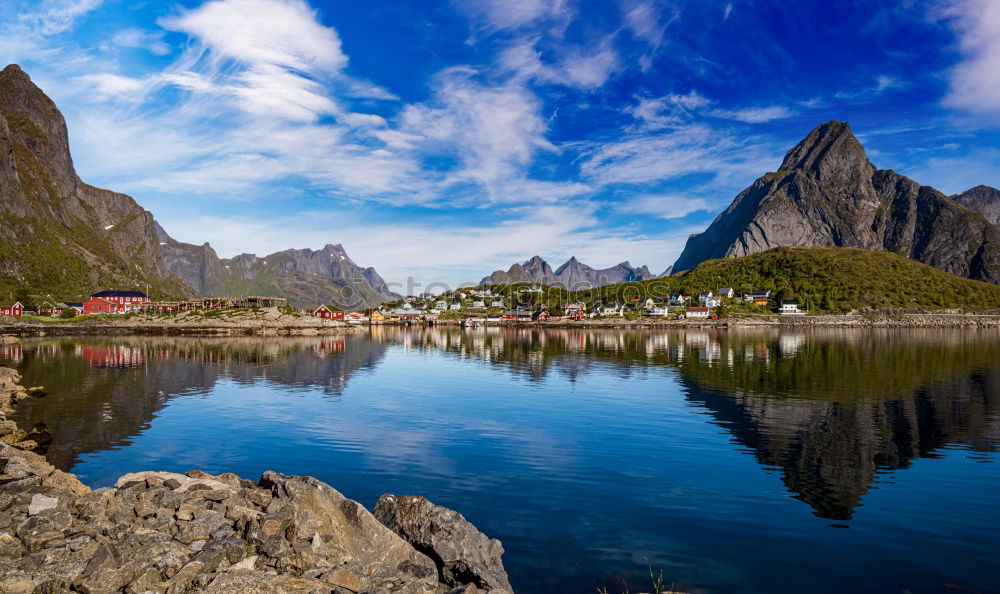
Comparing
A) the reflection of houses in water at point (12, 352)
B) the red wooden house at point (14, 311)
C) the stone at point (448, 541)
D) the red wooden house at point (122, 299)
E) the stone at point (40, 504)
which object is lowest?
the reflection of houses in water at point (12, 352)

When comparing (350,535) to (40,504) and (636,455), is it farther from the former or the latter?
(636,455)

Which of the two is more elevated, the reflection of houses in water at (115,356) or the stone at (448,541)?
the stone at (448,541)

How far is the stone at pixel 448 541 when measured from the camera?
47.5 feet

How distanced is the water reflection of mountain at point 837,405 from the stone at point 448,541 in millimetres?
13720

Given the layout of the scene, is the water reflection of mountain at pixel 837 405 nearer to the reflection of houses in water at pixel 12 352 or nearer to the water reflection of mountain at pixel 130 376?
the water reflection of mountain at pixel 130 376

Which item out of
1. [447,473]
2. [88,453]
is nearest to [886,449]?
[447,473]

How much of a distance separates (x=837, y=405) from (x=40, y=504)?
156 ft

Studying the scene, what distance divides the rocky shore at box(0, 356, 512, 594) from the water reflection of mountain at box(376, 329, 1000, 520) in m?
15.3

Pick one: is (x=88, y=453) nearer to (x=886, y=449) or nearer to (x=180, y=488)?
(x=180, y=488)

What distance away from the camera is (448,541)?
50.3 feet

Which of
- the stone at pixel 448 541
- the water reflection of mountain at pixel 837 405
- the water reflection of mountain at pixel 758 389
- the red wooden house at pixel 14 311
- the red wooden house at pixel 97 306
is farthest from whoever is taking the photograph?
the red wooden house at pixel 97 306

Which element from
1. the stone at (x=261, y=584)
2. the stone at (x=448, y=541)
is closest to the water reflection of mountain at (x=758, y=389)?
the stone at (x=448, y=541)

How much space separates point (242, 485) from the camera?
65.0 feet

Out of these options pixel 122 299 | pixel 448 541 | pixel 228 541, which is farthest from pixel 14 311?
pixel 448 541
